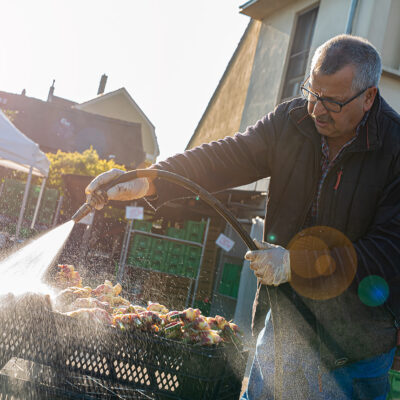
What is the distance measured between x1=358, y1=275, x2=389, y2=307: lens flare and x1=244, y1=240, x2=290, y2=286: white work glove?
10.8 inches

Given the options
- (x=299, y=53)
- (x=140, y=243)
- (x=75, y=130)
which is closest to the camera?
(x=140, y=243)

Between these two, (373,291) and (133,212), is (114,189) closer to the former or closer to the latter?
(373,291)

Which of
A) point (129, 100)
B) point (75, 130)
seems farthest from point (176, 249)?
point (129, 100)

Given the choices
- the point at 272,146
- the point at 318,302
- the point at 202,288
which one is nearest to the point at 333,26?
the point at 202,288

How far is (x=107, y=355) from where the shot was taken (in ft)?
5.48

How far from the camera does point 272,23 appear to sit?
1136cm

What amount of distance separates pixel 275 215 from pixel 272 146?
345 millimetres

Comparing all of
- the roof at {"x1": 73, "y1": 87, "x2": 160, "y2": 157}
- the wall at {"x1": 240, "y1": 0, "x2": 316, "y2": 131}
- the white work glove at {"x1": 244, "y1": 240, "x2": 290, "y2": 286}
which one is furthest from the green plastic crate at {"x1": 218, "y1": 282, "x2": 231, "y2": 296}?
the roof at {"x1": 73, "y1": 87, "x2": 160, "y2": 157}

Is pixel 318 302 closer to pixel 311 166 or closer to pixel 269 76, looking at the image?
pixel 311 166

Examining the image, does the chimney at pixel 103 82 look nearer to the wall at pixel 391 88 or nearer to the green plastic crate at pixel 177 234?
the green plastic crate at pixel 177 234

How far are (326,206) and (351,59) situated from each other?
0.61 m

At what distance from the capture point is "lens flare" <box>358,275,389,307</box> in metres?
1.69

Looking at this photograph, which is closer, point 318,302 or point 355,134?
point 318,302

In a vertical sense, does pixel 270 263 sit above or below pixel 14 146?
below
